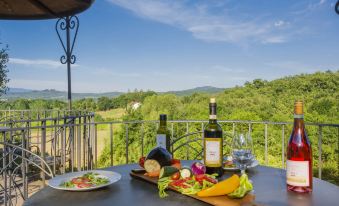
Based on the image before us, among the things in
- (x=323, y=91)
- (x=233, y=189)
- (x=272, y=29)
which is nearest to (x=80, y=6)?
(x=233, y=189)

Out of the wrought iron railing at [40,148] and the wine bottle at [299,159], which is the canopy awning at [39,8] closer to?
the wrought iron railing at [40,148]

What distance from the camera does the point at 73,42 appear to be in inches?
184

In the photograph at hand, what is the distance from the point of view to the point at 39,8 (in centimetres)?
360

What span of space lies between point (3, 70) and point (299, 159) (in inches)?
359

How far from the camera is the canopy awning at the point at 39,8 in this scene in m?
3.47

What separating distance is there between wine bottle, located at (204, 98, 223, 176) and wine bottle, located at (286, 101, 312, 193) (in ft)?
0.91

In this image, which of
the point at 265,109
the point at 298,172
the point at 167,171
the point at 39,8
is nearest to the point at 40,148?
the point at 39,8

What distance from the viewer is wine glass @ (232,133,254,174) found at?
136cm

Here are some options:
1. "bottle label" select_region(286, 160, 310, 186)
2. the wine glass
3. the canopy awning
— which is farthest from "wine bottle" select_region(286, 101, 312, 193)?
the canopy awning

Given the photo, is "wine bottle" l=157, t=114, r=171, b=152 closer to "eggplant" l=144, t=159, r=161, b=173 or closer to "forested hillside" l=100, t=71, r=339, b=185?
"eggplant" l=144, t=159, r=161, b=173

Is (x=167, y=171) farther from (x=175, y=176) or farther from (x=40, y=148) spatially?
(x=40, y=148)

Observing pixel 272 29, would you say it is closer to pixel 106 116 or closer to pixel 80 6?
pixel 106 116

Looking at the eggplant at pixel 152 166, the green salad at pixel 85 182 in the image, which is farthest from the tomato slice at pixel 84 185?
the eggplant at pixel 152 166

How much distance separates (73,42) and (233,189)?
4.11m
